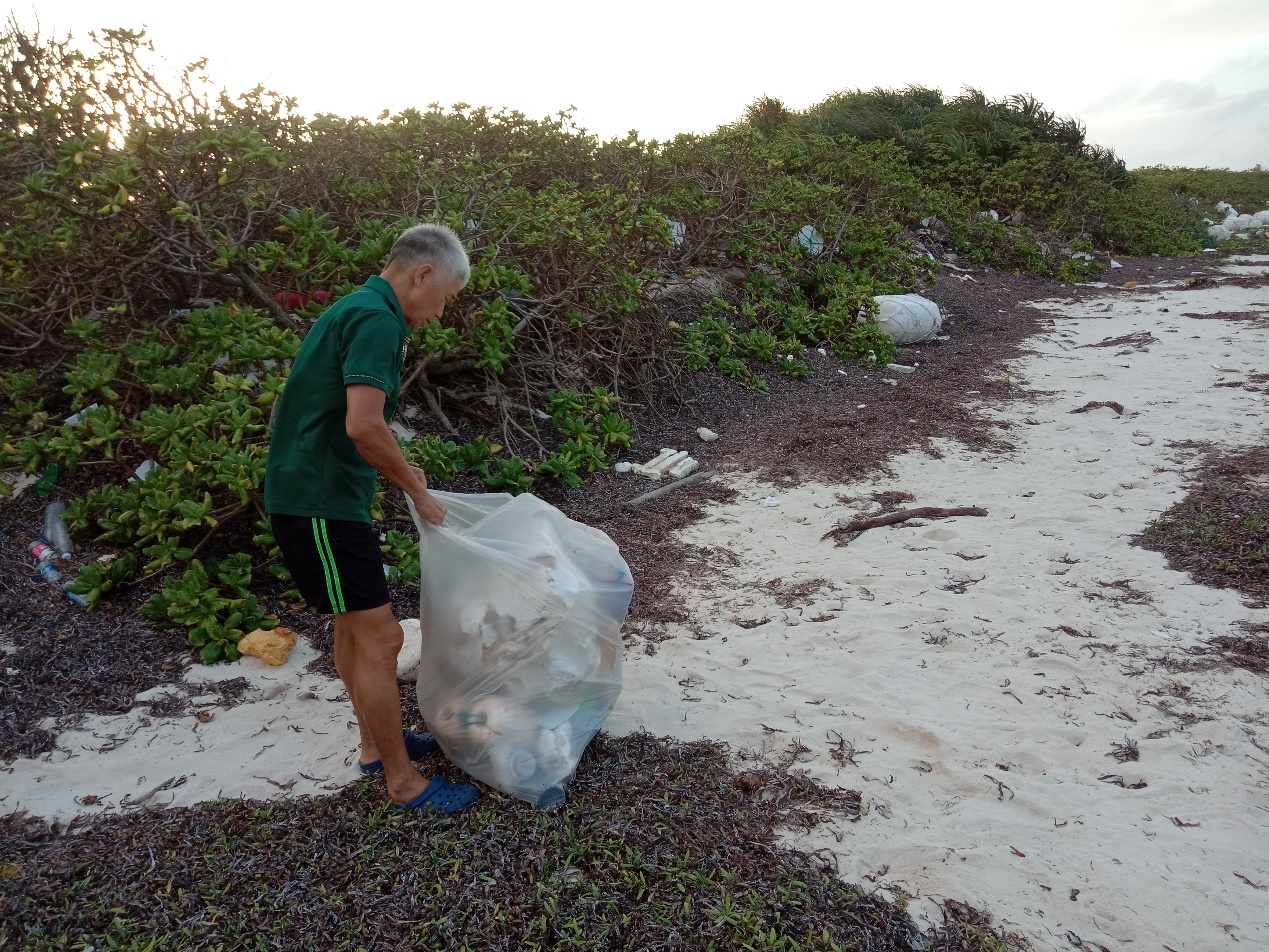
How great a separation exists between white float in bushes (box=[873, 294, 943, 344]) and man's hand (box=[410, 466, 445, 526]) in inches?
271

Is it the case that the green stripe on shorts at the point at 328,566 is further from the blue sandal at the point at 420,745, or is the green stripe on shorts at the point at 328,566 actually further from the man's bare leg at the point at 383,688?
the blue sandal at the point at 420,745

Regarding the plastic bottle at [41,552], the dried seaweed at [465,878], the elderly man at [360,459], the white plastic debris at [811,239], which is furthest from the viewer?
the white plastic debris at [811,239]

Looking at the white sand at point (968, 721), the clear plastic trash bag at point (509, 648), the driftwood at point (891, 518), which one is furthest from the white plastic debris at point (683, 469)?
the clear plastic trash bag at point (509, 648)

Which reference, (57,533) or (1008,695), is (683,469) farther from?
(57,533)

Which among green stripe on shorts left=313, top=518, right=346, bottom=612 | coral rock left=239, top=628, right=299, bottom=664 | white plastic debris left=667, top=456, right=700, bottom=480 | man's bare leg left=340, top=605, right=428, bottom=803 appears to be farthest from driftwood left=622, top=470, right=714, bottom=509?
green stripe on shorts left=313, top=518, right=346, bottom=612

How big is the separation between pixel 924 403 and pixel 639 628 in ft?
13.1

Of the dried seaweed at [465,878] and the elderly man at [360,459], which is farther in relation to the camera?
the elderly man at [360,459]

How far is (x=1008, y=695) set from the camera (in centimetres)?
273

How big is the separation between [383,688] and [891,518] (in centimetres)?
297

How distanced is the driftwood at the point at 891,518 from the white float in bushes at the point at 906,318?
4230mm

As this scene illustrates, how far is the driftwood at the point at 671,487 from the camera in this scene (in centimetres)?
475

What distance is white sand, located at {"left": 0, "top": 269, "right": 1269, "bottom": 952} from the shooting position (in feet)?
6.46

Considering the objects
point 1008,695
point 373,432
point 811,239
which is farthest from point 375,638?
point 811,239

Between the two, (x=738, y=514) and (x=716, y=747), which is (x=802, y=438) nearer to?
(x=738, y=514)
